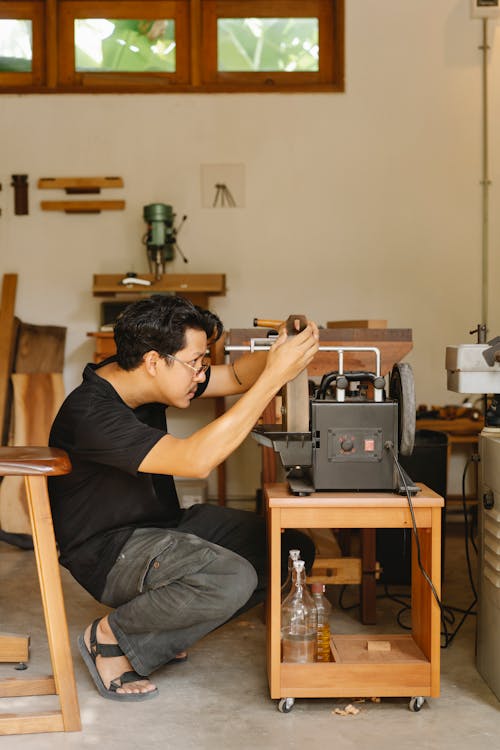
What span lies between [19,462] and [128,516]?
1.63ft

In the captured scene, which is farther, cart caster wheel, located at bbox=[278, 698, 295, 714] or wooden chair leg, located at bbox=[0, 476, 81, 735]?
cart caster wheel, located at bbox=[278, 698, 295, 714]

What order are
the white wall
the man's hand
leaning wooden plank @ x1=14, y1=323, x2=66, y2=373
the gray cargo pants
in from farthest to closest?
1. the white wall
2. leaning wooden plank @ x1=14, y1=323, x2=66, y2=373
3. the gray cargo pants
4. the man's hand

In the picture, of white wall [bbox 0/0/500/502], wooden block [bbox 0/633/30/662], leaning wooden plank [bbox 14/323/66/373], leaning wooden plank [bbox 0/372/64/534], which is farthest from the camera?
white wall [bbox 0/0/500/502]

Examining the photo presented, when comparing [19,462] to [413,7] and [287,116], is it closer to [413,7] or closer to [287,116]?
[287,116]

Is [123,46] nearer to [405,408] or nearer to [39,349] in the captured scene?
[39,349]

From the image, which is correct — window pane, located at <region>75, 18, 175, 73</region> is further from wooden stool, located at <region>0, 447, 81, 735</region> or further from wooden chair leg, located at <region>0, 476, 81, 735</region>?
wooden chair leg, located at <region>0, 476, 81, 735</region>

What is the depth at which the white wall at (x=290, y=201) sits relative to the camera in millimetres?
4836

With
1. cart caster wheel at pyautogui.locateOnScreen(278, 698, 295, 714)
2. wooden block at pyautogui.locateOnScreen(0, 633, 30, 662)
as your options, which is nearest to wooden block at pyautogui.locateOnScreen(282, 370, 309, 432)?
cart caster wheel at pyautogui.locateOnScreen(278, 698, 295, 714)

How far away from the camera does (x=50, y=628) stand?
2086 mm

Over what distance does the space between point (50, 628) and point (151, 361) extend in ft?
2.46

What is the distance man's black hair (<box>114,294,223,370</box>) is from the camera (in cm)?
231

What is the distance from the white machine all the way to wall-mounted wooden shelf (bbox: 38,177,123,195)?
2.90 metres

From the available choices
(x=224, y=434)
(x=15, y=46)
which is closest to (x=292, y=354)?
(x=224, y=434)

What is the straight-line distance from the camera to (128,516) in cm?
241
